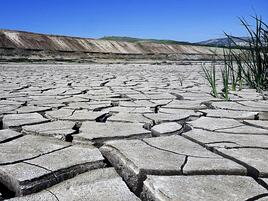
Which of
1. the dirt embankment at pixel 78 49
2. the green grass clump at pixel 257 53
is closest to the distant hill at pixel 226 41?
the green grass clump at pixel 257 53

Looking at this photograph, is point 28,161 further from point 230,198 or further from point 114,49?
point 114,49

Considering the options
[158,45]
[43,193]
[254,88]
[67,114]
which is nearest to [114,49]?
[158,45]

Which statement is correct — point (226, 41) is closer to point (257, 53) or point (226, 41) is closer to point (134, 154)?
point (257, 53)

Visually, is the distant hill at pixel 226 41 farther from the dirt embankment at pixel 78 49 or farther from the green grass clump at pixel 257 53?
the dirt embankment at pixel 78 49

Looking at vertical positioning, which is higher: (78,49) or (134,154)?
(78,49)

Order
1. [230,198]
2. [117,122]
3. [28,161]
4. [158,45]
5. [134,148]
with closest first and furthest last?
[230,198]
[28,161]
[134,148]
[117,122]
[158,45]

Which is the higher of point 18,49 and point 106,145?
point 18,49

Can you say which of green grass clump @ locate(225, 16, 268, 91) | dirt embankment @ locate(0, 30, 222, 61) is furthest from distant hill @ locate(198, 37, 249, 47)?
dirt embankment @ locate(0, 30, 222, 61)

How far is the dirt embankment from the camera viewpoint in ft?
50.9

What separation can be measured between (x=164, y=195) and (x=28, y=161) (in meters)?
0.65

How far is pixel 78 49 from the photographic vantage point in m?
18.5

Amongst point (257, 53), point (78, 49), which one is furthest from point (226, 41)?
point (78, 49)

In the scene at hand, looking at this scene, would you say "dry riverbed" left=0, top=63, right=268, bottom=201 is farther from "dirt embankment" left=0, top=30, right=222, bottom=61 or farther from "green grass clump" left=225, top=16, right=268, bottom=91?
"dirt embankment" left=0, top=30, right=222, bottom=61

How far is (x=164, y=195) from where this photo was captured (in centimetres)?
104
